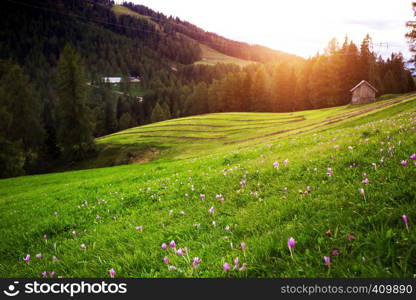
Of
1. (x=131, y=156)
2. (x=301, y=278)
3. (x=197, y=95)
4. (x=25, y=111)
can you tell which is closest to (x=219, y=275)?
(x=301, y=278)

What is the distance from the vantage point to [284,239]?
9.16 feet

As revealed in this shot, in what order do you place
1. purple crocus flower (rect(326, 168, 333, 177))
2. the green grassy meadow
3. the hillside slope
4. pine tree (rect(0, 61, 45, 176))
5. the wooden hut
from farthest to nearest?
the wooden hut, pine tree (rect(0, 61, 45, 176)), the hillside slope, purple crocus flower (rect(326, 168, 333, 177)), the green grassy meadow

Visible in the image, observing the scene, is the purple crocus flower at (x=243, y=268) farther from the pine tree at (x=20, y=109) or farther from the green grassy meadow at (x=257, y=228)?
the pine tree at (x=20, y=109)

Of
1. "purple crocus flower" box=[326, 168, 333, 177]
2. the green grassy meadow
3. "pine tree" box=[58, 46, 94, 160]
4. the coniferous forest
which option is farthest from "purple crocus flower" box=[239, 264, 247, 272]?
"pine tree" box=[58, 46, 94, 160]

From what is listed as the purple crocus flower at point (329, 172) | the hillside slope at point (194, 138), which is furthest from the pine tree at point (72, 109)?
the purple crocus flower at point (329, 172)

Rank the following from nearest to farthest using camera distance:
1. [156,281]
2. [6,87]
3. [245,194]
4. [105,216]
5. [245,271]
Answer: [156,281] < [245,271] < [245,194] < [105,216] < [6,87]

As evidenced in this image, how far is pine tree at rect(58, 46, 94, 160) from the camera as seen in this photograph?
55219 mm

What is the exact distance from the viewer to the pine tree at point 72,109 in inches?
2174

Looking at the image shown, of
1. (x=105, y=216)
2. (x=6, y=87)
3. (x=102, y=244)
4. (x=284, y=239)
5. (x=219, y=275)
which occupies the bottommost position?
(x=105, y=216)

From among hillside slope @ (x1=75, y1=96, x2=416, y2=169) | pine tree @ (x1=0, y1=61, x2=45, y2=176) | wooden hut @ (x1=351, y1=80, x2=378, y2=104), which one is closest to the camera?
hillside slope @ (x1=75, y1=96, x2=416, y2=169)

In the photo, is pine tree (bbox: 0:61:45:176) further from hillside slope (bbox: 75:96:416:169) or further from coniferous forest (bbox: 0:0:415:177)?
hillside slope (bbox: 75:96:416:169)

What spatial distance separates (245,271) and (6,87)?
82.1 metres

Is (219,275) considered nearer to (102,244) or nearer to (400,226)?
(400,226)

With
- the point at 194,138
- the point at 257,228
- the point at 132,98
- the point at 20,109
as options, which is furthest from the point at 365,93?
the point at 132,98
